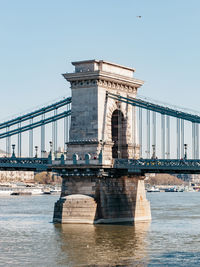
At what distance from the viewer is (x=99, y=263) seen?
182 feet

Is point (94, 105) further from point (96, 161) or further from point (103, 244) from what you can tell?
point (103, 244)

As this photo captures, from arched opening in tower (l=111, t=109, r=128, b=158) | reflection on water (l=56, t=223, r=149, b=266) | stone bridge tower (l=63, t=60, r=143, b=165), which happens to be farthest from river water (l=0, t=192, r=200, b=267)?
stone bridge tower (l=63, t=60, r=143, b=165)

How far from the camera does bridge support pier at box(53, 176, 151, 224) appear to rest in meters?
79.2

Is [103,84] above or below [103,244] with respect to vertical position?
above

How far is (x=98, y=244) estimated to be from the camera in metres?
65.6

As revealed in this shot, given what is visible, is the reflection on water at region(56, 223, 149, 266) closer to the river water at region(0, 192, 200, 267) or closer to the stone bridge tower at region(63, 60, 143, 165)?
the river water at region(0, 192, 200, 267)

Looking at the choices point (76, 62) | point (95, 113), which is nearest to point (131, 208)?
point (95, 113)

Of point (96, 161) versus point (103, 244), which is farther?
point (96, 161)

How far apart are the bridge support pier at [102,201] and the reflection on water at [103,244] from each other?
1834 mm

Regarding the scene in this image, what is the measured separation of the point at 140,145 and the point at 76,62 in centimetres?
Result: 1348

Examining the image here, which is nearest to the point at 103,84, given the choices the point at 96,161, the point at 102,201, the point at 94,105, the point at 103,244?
the point at 94,105

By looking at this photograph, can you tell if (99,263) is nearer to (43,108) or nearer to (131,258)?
(131,258)

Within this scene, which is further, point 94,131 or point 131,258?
point 94,131

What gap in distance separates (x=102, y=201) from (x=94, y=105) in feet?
36.3
